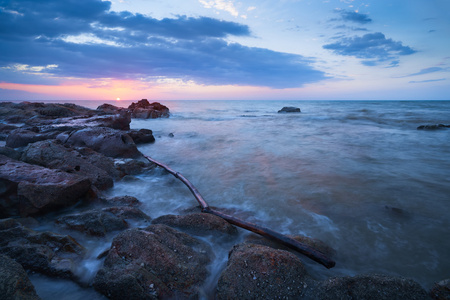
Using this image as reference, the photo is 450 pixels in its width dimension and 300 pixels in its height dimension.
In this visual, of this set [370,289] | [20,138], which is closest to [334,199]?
[370,289]

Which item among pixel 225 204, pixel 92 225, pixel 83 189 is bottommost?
pixel 225 204

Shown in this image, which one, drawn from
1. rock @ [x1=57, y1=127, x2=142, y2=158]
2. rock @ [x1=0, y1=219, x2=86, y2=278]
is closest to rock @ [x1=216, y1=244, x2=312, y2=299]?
rock @ [x1=0, y1=219, x2=86, y2=278]

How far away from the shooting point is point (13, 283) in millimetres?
1538

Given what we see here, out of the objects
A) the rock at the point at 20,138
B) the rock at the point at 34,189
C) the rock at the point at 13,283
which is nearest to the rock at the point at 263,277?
the rock at the point at 13,283

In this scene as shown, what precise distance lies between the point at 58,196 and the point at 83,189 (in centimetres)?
39

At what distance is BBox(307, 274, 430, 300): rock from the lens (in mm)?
2047

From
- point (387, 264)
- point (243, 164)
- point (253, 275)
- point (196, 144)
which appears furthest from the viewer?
point (196, 144)

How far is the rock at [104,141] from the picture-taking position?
7.61 meters

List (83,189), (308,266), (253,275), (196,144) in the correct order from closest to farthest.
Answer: (253,275)
(308,266)
(83,189)
(196,144)

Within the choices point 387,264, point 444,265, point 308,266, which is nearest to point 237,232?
point 308,266

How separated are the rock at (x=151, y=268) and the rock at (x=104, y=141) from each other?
5629mm

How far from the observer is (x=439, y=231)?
12.0ft

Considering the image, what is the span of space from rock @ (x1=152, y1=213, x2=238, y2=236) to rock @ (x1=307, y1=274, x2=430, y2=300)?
61.4 inches

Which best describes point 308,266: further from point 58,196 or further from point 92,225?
point 58,196
